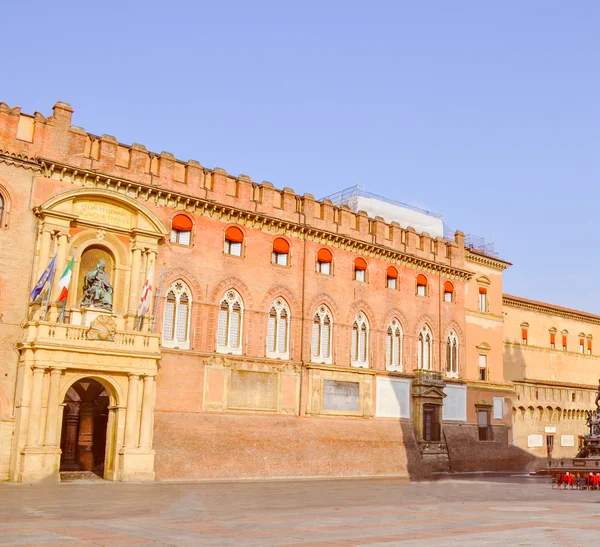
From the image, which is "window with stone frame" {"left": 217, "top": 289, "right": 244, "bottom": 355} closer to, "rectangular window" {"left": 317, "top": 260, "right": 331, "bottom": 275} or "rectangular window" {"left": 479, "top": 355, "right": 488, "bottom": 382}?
"rectangular window" {"left": 317, "top": 260, "right": 331, "bottom": 275}

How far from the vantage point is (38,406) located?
26.6 m

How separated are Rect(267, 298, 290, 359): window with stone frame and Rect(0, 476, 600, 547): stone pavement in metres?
8.67

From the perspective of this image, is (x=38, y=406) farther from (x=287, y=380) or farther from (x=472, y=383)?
(x=472, y=383)

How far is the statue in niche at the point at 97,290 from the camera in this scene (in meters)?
29.2

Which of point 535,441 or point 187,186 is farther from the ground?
point 187,186

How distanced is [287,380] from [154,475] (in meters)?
8.47

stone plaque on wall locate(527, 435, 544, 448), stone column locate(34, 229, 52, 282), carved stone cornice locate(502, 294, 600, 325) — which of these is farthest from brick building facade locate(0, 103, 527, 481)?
carved stone cornice locate(502, 294, 600, 325)

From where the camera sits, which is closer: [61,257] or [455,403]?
[61,257]

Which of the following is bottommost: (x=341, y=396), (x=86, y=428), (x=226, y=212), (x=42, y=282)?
(x=86, y=428)

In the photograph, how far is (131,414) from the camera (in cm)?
2875

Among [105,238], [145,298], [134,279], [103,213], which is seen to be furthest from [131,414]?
[103,213]

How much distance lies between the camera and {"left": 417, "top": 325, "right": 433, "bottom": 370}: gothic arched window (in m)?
41.9

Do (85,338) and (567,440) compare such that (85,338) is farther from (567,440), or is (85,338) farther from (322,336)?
(567,440)

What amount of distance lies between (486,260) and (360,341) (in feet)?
44.4
